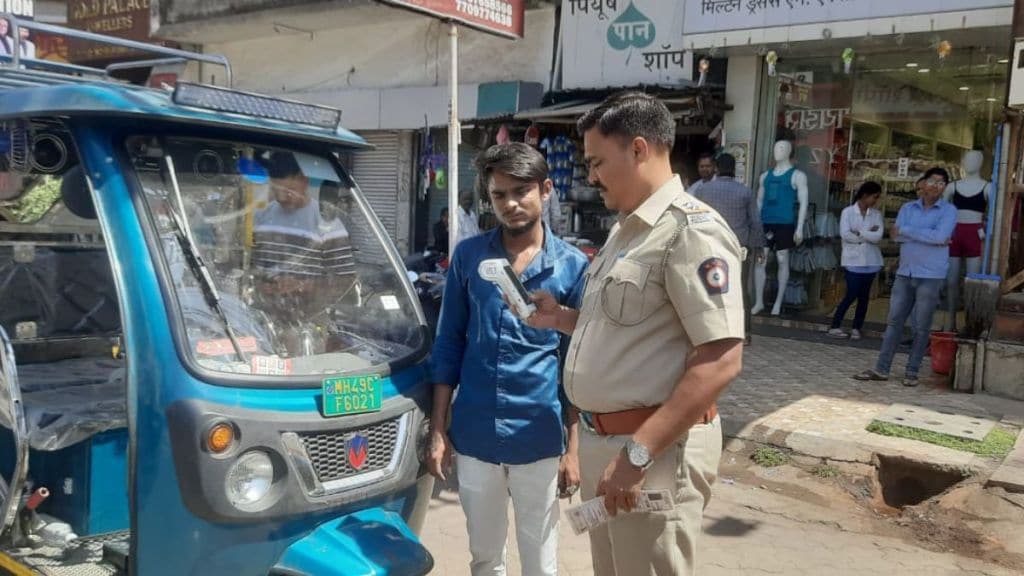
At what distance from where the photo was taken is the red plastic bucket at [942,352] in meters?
7.14

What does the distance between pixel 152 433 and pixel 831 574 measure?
3143mm

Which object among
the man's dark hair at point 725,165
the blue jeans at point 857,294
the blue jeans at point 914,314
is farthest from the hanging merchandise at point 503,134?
the blue jeans at point 914,314

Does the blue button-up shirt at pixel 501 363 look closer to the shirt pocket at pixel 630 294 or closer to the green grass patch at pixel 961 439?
the shirt pocket at pixel 630 294

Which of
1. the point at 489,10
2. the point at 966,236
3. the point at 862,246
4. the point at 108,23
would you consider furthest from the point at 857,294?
the point at 108,23

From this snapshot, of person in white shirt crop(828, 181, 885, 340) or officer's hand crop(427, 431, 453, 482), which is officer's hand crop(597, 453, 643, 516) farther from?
person in white shirt crop(828, 181, 885, 340)

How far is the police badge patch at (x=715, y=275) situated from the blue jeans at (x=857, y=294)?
7.33 meters

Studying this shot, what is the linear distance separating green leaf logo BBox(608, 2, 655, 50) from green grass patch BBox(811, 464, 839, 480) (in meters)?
6.21

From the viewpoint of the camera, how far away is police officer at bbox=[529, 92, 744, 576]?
201 centimetres

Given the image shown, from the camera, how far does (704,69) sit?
30.5 feet

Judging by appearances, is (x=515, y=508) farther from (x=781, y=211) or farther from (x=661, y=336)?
(x=781, y=211)

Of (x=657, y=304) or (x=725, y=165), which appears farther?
(x=725, y=165)

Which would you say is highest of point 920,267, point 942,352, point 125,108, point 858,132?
point 858,132

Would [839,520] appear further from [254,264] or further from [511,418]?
[254,264]

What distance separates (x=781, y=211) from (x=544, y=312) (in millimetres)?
7647
